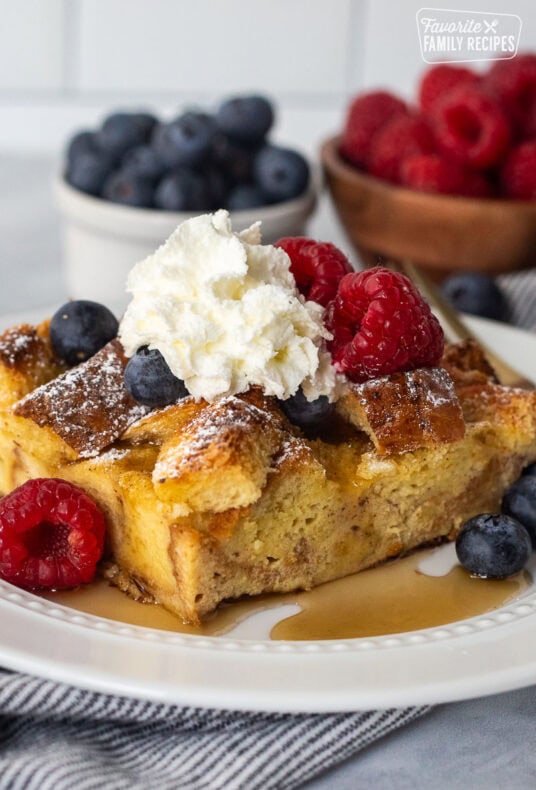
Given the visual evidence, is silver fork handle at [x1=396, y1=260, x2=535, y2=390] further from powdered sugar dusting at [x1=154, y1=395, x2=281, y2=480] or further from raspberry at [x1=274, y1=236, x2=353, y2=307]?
powdered sugar dusting at [x1=154, y1=395, x2=281, y2=480]

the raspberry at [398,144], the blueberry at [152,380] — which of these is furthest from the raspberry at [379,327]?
the raspberry at [398,144]

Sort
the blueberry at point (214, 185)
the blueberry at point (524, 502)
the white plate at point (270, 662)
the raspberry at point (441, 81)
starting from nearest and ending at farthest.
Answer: the white plate at point (270, 662) → the blueberry at point (524, 502) → the blueberry at point (214, 185) → the raspberry at point (441, 81)

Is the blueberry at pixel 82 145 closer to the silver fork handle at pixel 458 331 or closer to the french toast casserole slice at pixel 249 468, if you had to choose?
the silver fork handle at pixel 458 331

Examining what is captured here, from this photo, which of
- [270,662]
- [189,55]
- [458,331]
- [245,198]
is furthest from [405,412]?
[189,55]

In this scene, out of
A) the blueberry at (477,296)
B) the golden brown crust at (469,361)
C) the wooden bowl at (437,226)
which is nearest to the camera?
the golden brown crust at (469,361)

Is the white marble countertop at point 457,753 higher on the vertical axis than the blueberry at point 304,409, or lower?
lower

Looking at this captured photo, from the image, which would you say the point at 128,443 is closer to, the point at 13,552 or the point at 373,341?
the point at 13,552

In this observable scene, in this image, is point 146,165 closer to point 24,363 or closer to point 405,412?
point 24,363
